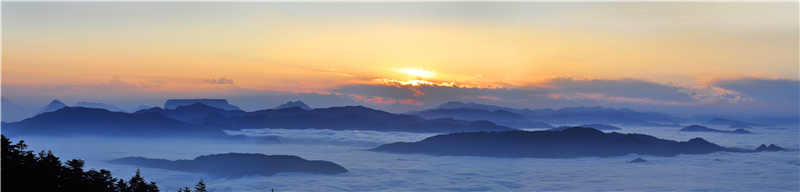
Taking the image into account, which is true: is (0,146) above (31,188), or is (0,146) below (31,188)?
above

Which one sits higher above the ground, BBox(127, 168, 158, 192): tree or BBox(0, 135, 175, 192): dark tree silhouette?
BBox(0, 135, 175, 192): dark tree silhouette

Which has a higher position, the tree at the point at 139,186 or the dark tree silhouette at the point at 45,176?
the dark tree silhouette at the point at 45,176

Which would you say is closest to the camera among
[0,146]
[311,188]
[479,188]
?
[0,146]

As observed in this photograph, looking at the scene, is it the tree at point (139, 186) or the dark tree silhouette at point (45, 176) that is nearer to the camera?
the dark tree silhouette at point (45, 176)

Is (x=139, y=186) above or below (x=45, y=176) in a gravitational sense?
below

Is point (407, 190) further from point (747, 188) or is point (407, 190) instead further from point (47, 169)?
point (47, 169)

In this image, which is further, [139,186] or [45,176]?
[139,186]

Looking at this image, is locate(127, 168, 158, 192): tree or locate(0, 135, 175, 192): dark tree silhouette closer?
locate(0, 135, 175, 192): dark tree silhouette

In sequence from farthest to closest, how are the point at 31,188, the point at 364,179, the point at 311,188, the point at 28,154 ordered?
1. the point at 364,179
2. the point at 311,188
3. the point at 28,154
4. the point at 31,188

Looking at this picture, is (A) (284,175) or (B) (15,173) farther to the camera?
(A) (284,175)

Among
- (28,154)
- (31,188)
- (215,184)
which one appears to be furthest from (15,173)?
(215,184)
